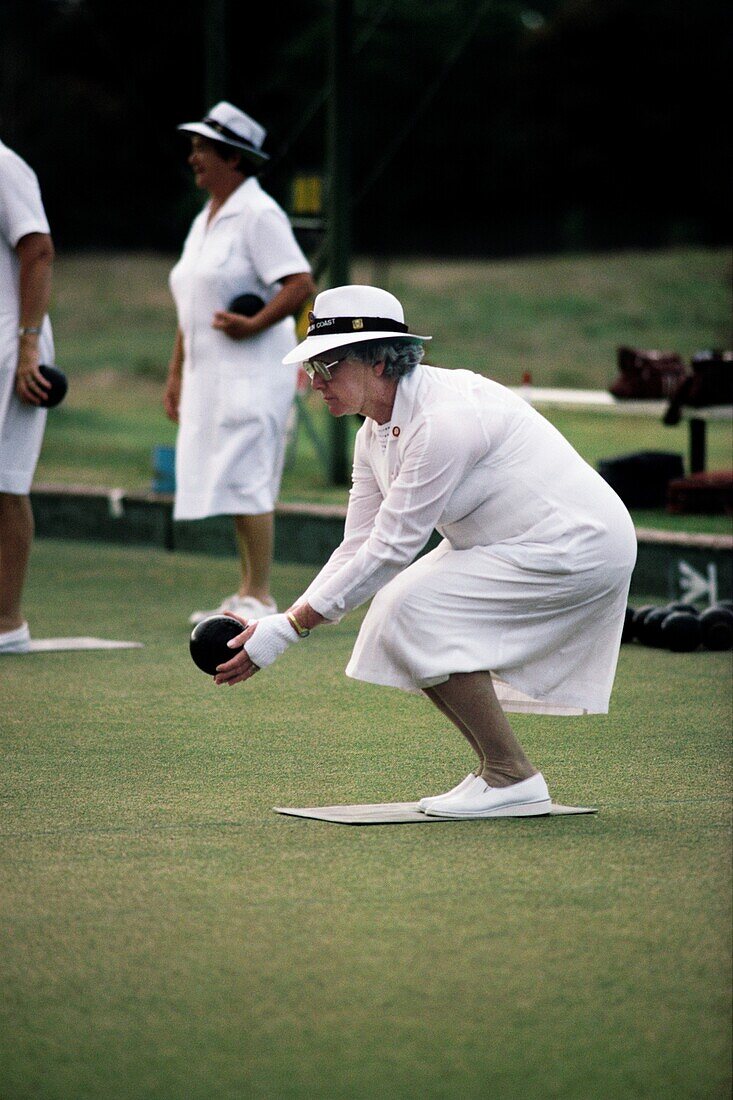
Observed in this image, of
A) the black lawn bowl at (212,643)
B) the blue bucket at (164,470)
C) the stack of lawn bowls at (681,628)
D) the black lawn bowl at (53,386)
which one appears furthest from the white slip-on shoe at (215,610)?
the black lawn bowl at (212,643)

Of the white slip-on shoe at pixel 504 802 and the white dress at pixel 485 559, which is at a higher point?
the white dress at pixel 485 559

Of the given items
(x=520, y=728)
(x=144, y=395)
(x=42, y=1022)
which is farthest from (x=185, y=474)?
(x=144, y=395)

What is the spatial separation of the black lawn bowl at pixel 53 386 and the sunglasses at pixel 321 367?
2238 mm

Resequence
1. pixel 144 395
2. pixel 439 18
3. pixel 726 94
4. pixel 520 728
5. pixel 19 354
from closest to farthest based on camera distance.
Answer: pixel 520 728 → pixel 19 354 → pixel 144 395 → pixel 439 18 → pixel 726 94

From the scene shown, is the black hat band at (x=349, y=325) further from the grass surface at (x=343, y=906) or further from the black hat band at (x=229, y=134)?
the black hat band at (x=229, y=134)

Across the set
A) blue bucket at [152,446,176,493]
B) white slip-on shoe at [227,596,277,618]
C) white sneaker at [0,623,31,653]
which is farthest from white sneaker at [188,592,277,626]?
blue bucket at [152,446,176,493]

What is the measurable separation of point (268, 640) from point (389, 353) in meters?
0.64

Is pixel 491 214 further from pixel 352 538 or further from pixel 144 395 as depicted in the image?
pixel 352 538

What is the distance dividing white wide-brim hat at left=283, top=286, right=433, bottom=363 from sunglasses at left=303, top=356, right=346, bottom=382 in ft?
0.09

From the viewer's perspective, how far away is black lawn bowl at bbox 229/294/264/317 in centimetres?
681

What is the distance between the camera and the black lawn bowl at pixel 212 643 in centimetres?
389

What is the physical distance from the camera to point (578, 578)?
4.06 metres

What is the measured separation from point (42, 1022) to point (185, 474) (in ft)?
13.9

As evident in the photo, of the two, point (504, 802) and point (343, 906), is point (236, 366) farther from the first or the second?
point (343, 906)
